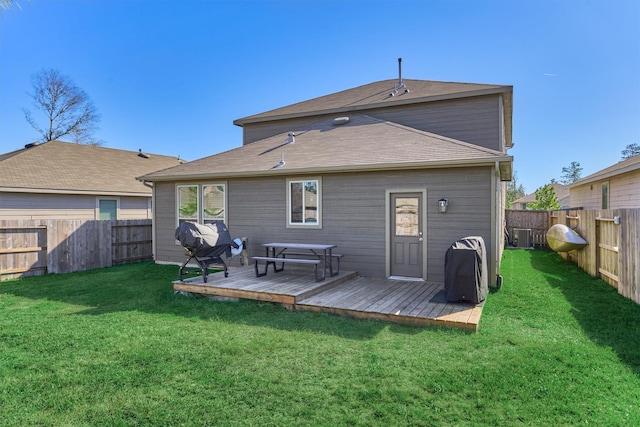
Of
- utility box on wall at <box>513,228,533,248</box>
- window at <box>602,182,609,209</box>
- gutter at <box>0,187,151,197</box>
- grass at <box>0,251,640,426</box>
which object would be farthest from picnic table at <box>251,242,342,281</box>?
window at <box>602,182,609,209</box>

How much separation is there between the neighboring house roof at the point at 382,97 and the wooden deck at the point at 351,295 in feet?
18.6

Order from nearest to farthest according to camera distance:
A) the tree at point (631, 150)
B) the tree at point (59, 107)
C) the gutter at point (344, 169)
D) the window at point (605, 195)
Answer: the gutter at point (344, 169), the window at point (605, 195), the tree at point (59, 107), the tree at point (631, 150)

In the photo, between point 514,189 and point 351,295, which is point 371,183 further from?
point 514,189

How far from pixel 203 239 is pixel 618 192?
1336 cm

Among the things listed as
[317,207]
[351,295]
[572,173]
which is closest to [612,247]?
[351,295]

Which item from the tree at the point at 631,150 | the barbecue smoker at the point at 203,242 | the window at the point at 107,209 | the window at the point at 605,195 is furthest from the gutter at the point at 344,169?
the tree at the point at 631,150

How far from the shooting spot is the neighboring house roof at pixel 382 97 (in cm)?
960

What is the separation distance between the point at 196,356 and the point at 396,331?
2445 millimetres

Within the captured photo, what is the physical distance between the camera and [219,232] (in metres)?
7.23

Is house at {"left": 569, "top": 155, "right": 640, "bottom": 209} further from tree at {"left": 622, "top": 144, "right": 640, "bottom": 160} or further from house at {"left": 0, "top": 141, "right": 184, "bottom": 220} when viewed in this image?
tree at {"left": 622, "top": 144, "right": 640, "bottom": 160}

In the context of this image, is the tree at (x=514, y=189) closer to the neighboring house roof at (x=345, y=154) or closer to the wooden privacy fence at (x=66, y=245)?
the neighboring house roof at (x=345, y=154)

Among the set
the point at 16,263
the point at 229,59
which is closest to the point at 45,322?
the point at 16,263

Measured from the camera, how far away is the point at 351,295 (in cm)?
597

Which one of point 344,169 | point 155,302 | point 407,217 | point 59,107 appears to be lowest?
point 155,302
